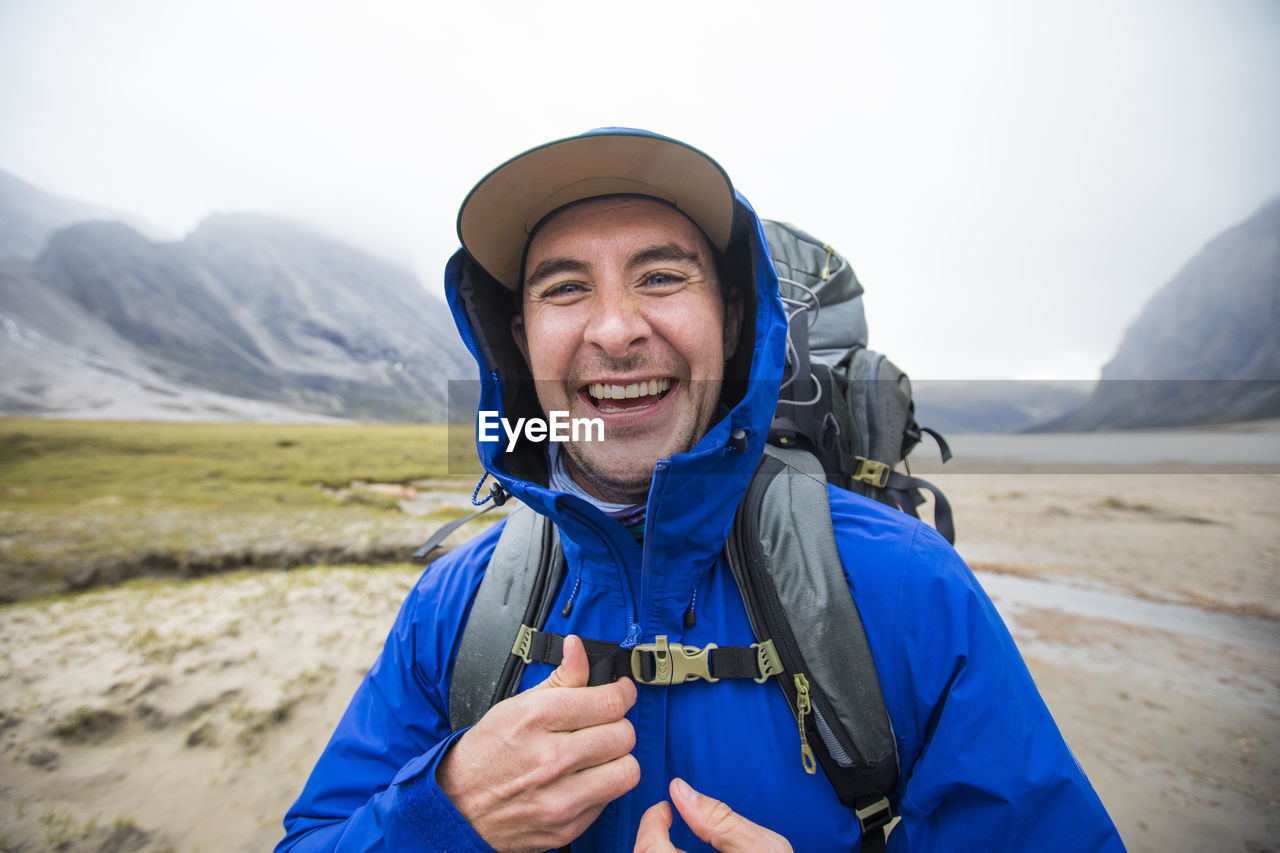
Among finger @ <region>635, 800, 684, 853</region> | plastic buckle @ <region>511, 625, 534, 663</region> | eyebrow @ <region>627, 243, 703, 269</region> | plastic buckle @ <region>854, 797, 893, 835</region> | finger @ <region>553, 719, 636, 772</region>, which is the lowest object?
plastic buckle @ <region>854, 797, 893, 835</region>

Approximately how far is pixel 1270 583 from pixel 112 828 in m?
22.7

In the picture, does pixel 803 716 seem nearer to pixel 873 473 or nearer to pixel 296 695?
pixel 873 473

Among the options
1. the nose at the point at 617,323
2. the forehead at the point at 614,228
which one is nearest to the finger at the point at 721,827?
the nose at the point at 617,323

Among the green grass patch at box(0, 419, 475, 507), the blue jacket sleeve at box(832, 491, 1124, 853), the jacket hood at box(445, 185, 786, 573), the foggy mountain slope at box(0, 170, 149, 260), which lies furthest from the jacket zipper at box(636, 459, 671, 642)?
the foggy mountain slope at box(0, 170, 149, 260)

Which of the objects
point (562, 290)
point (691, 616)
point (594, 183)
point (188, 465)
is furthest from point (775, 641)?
point (188, 465)

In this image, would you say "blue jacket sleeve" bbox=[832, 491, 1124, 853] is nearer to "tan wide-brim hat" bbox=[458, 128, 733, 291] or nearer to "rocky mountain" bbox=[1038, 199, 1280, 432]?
"tan wide-brim hat" bbox=[458, 128, 733, 291]

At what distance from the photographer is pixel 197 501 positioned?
77.0ft

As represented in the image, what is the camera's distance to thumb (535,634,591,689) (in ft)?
5.42

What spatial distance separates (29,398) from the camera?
82750 millimetres

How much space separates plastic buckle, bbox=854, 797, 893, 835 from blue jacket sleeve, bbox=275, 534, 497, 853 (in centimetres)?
123

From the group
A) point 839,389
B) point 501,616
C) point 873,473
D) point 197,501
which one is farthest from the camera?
point 197,501

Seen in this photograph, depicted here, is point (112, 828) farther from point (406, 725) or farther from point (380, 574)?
point (380, 574)

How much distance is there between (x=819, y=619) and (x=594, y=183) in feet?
6.64

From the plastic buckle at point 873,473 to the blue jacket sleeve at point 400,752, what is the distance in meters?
2.34
